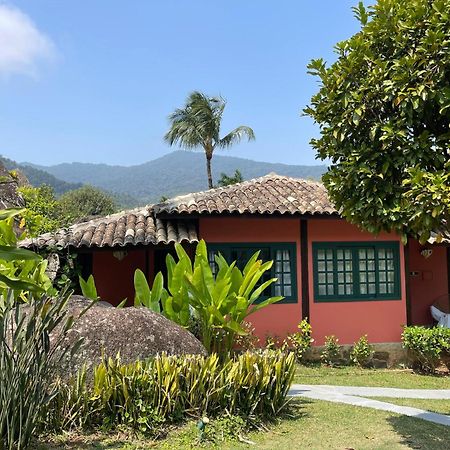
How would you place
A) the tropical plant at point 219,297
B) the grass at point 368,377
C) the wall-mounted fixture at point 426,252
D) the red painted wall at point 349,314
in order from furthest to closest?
the wall-mounted fixture at point 426,252, the red painted wall at point 349,314, the grass at point 368,377, the tropical plant at point 219,297

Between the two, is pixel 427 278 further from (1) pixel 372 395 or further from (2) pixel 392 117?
(2) pixel 392 117

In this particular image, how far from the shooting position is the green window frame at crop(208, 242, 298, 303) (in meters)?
12.6

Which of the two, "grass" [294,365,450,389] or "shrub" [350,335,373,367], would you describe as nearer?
"grass" [294,365,450,389]

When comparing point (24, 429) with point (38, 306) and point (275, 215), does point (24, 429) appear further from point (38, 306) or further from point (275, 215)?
point (275, 215)

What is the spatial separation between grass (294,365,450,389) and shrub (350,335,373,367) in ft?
0.79

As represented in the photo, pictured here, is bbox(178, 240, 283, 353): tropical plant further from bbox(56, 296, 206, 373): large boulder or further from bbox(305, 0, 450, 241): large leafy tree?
bbox(305, 0, 450, 241): large leafy tree

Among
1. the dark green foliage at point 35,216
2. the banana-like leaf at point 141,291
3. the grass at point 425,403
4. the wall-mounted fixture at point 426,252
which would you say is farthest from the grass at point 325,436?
the wall-mounted fixture at point 426,252

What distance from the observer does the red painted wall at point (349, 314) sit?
41.9 ft

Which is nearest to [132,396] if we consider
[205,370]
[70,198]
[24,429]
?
[205,370]

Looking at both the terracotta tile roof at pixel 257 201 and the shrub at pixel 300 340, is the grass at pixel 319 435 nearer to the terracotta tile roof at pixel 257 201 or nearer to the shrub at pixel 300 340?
the shrub at pixel 300 340

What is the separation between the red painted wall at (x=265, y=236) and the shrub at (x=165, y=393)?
534 centimetres

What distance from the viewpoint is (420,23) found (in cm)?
578

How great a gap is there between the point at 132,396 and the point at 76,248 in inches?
231

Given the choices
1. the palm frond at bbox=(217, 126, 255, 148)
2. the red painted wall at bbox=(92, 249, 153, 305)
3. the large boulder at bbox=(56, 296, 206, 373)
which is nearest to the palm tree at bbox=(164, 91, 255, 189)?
the palm frond at bbox=(217, 126, 255, 148)
